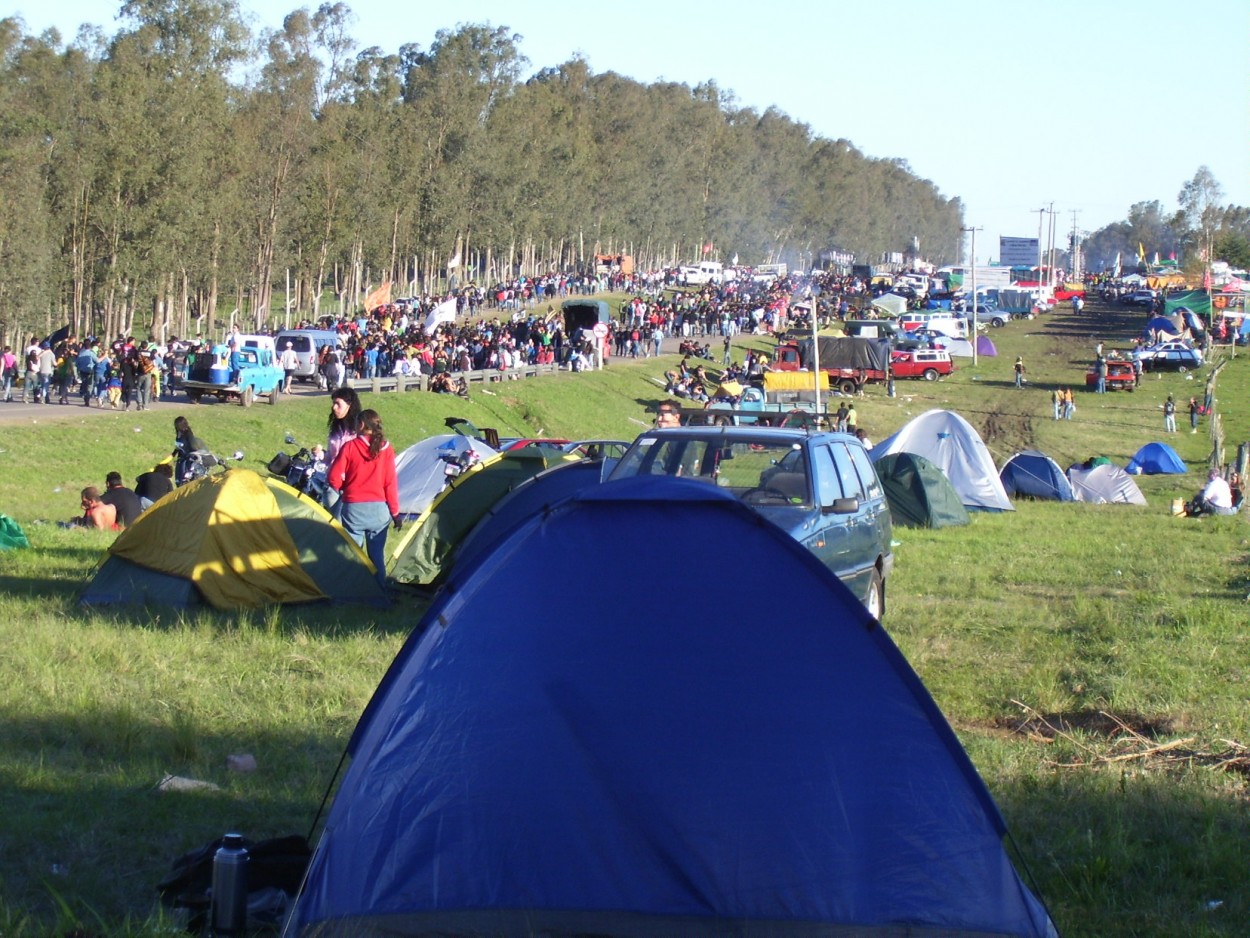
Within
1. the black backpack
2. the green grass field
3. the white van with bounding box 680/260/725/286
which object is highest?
the white van with bounding box 680/260/725/286

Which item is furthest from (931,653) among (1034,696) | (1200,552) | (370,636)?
(1200,552)

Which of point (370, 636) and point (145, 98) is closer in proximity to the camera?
point (370, 636)

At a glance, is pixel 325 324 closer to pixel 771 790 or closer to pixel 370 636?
pixel 370 636

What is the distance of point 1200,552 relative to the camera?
51.0ft

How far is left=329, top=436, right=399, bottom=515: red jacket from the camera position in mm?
9586

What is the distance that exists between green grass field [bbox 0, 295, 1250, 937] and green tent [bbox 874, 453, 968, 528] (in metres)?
2.08

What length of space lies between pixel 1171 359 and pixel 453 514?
5319 centimetres

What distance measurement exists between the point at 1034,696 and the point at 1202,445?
3366 cm

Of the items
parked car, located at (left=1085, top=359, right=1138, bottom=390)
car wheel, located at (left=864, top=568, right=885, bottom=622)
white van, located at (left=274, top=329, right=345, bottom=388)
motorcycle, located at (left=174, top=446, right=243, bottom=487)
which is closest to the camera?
car wheel, located at (left=864, top=568, right=885, bottom=622)

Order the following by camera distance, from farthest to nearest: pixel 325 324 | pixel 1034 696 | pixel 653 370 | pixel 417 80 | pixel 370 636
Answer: pixel 417 80 → pixel 653 370 → pixel 325 324 → pixel 370 636 → pixel 1034 696

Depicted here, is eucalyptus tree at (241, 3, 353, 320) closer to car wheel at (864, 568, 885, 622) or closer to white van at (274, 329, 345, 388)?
white van at (274, 329, 345, 388)

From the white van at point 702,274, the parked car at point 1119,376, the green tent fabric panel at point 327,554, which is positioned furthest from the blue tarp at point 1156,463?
the white van at point 702,274

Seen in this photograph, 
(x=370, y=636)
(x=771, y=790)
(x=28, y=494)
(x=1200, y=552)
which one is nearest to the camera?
(x=771, y=790)

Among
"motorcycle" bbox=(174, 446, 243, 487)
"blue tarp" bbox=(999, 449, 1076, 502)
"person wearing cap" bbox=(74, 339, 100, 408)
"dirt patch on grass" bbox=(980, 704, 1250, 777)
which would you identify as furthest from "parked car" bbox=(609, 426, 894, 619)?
"person wearing cap" bbox=(74, 339, 100, 408)
